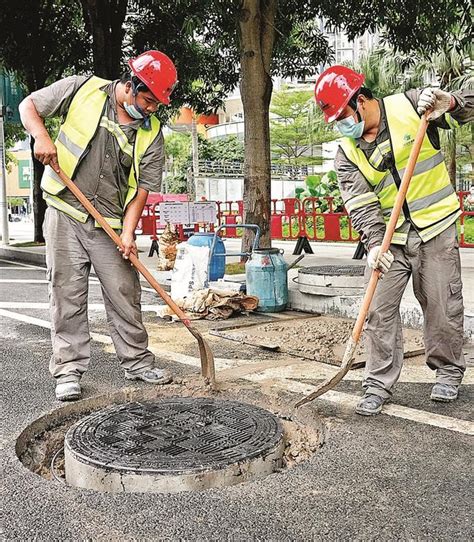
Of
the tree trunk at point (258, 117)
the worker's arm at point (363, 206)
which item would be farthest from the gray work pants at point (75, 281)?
the tree trunk at point (258, 117)

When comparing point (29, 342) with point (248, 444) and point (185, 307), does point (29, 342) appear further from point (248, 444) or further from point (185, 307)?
point (248, 444)

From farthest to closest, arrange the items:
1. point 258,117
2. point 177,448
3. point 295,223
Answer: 1. point 295,223
2. point 258,117
3. point 177,448

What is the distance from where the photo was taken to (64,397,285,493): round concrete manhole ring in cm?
277

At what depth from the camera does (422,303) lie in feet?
12.4

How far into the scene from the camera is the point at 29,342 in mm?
5676

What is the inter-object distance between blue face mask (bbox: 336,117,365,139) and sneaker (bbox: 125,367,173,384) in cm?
186

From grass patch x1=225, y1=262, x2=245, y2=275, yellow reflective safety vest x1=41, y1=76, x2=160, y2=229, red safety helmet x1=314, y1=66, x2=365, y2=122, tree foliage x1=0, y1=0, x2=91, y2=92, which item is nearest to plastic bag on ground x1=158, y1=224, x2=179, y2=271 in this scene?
grass patch x1=225, y1=262, x2=245, y2=275

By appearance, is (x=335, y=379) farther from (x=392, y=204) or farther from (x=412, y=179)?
(x=412, y=179)

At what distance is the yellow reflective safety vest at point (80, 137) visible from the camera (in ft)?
13.2

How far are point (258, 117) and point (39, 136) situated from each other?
5470 mm

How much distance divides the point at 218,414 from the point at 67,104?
1.99 m

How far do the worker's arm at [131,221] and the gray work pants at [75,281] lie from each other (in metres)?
0.12

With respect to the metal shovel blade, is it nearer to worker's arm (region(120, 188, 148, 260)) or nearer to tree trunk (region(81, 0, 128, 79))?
worker's arm (region(120, 188, 148, 260))

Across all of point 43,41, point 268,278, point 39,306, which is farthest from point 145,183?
point 43,41
